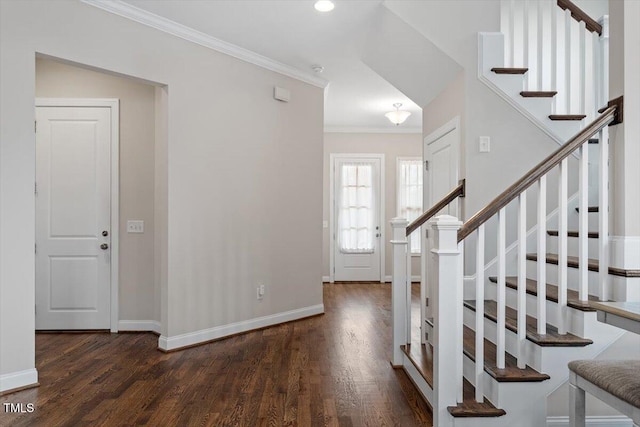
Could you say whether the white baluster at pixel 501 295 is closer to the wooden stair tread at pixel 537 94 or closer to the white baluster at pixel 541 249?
the white baluster at pixel 541 249

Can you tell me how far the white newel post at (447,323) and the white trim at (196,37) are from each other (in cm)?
293

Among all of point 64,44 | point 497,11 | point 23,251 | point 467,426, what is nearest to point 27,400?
point 23,251

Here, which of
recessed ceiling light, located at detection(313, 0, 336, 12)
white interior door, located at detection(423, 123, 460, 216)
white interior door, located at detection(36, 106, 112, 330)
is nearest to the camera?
recessed ceiling light, located at detection(313, 0, 336, 12)

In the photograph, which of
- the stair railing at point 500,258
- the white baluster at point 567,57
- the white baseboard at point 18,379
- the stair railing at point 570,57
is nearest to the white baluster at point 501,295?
the stair railing at point 500,258

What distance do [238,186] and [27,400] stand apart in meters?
2.40

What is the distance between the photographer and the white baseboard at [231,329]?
12.4 ft

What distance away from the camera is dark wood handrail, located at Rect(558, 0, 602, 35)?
3361 mm

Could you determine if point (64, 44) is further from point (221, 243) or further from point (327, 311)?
point (327, 311)

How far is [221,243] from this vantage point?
165 inches

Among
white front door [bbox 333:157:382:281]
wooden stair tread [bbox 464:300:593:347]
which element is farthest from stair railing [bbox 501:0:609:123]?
white front door [bbox 333:157:382:281]

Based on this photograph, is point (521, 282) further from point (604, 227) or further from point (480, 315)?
point (604, 227)

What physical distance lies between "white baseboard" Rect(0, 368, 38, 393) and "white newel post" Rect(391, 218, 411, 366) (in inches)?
98.9

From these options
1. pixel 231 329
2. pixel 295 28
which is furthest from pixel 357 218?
pixel 295 28

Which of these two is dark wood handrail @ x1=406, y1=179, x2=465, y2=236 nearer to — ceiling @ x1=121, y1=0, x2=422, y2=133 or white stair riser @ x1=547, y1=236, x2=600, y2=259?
white stair riser @ x1=547, y1=236, x2=600, y2=259
